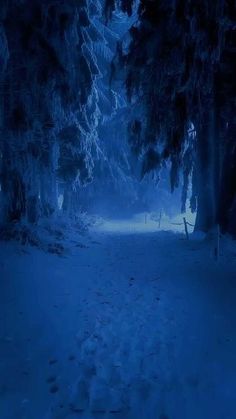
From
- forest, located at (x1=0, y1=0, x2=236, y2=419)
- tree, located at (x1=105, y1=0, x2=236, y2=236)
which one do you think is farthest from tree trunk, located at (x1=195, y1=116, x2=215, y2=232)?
tree, located at (x1=105, y1=0, x2=236, y2=236)

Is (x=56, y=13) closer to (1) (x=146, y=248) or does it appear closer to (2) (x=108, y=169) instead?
(1) (x=146, y=248)

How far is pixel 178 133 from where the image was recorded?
8.42m

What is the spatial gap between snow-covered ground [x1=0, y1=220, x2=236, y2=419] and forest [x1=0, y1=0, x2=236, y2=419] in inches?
0.8

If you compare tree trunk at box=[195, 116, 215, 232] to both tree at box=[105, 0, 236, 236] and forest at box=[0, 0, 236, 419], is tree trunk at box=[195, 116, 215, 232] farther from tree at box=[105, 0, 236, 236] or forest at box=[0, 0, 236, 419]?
tree at box=[105, 0, 236, 236]

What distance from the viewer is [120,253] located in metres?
11.5

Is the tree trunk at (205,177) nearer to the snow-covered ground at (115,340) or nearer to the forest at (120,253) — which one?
the forest at (120,253)

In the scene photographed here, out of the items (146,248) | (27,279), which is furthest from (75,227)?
(27,279)

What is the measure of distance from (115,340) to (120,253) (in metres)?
6.57

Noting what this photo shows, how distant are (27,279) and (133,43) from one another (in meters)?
6.85

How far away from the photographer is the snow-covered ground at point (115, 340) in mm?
3533

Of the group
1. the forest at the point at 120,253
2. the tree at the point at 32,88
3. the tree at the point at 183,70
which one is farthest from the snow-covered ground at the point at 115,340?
the tree at the point at 183,70

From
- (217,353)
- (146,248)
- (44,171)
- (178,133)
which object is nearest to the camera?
(217,353)

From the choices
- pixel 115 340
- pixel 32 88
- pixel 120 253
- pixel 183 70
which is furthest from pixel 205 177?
pixel 115 340

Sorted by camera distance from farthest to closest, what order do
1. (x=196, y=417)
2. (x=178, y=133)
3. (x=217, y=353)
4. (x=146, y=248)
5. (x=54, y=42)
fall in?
(x=146, y=248), (x=54, y=42), (x=178, y=133), (x=217, y=353), (x=196, y=417)
